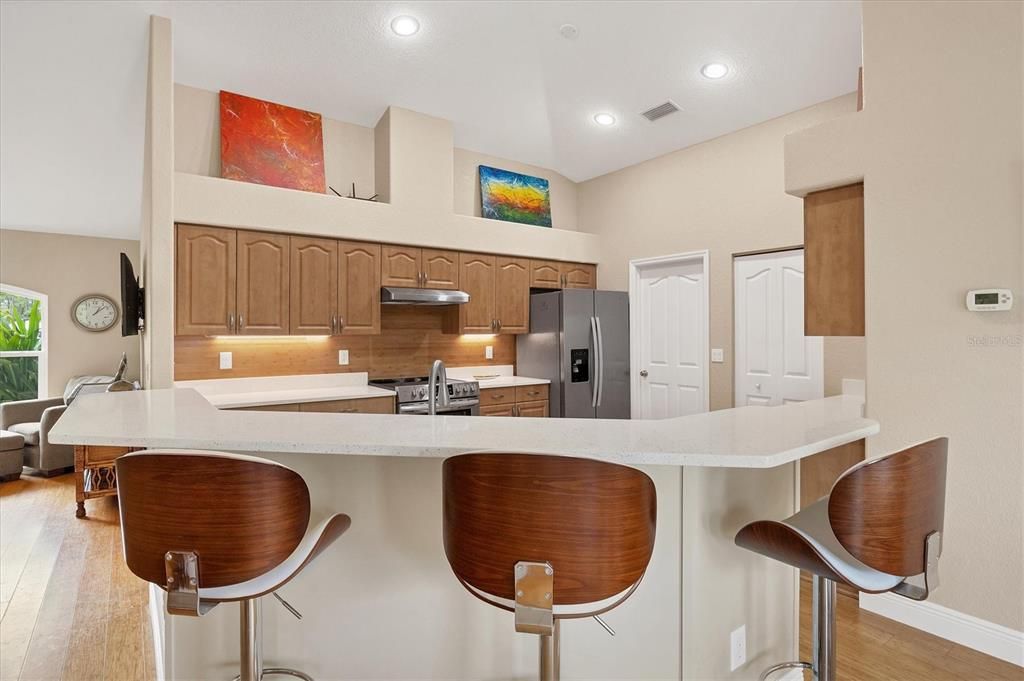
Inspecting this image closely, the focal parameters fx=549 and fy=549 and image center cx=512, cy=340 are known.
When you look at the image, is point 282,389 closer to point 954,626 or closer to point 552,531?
point 552,531

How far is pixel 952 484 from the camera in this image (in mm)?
2365

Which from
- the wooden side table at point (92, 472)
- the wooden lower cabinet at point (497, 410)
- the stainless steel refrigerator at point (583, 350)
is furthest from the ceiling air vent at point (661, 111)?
the wooden side table at point (92, 472)

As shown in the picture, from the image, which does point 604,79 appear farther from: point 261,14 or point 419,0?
point 261,14

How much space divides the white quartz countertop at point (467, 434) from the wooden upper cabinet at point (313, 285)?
2.25 meters

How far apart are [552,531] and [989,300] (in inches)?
87.6

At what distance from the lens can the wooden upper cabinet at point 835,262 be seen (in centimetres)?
269

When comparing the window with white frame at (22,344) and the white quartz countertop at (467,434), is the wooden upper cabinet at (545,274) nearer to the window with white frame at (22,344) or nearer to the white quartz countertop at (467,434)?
the white quartz countertop at (467,434)

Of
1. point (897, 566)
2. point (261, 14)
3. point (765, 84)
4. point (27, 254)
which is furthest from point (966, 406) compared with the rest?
point (27, 254)

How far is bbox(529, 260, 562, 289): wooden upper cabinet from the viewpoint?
534cm

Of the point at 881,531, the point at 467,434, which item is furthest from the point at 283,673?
the point at 881,531

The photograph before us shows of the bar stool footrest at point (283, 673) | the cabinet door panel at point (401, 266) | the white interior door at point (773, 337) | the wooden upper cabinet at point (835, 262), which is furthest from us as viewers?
the cabinet door panel at point (401, 266)

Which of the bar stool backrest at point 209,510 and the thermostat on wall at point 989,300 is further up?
the thermostat on wall at point 989,300

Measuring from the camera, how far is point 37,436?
530cm

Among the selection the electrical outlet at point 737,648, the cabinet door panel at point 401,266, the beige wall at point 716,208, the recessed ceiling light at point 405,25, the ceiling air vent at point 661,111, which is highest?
the recessed ceiling light at point 405,25
